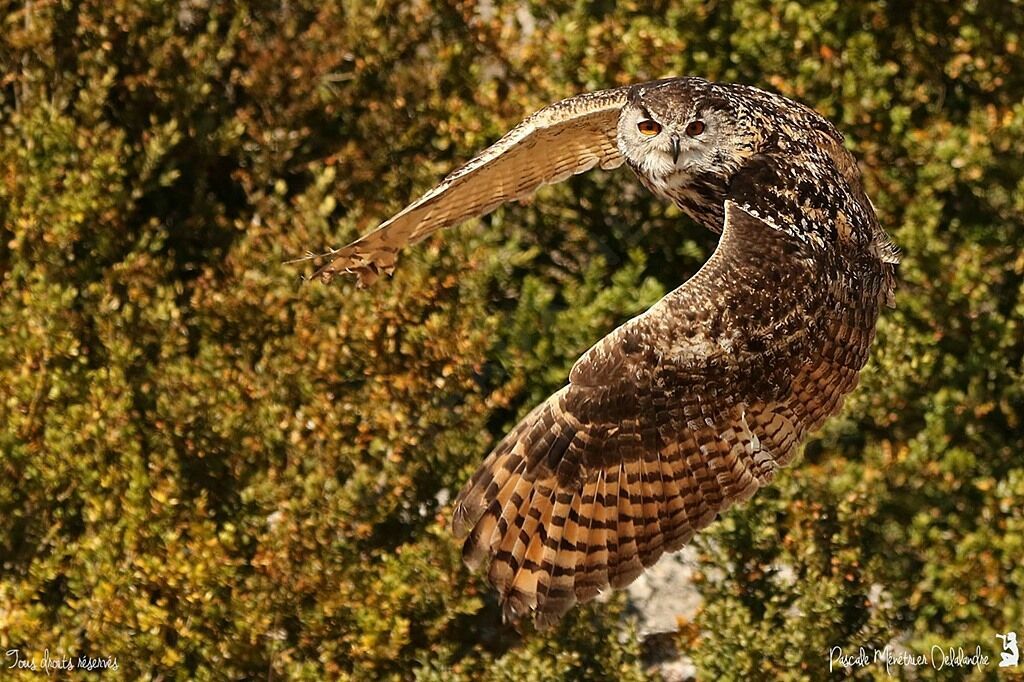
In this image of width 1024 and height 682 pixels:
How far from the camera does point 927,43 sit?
8.77 m

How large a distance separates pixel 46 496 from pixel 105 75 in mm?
2268

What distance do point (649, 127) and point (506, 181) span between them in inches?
28.2

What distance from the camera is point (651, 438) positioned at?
17.7ft

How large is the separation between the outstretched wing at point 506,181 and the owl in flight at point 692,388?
306 mm

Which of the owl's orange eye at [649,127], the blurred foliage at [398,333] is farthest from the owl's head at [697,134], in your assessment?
the blurred foliage at [398,333]

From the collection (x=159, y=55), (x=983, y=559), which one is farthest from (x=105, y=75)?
(x=983, y=559)

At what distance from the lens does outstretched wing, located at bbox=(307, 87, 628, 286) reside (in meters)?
6.21

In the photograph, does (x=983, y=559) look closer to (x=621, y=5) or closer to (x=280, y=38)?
A: (x=621, y=5)

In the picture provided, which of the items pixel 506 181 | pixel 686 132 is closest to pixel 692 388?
pixel 686 132

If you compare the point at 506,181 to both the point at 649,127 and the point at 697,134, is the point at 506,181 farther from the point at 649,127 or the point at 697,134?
the point at 697,134

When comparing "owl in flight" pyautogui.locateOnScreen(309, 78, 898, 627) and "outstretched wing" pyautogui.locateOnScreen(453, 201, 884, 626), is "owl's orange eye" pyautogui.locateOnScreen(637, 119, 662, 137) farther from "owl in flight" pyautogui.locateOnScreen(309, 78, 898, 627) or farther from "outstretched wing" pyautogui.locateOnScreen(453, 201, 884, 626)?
"outstretched wing" pyautogui.locateOnScreen(453, 201, 884, 626)

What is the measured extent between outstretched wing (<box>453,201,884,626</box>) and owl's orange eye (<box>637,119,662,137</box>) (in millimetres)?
552

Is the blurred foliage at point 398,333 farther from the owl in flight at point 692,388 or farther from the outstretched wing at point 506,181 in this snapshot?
the owl in flight at point 692,388

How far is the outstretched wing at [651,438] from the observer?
5.23 metres
